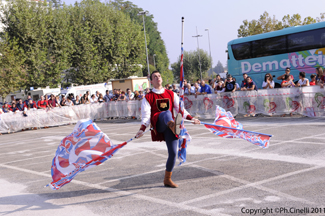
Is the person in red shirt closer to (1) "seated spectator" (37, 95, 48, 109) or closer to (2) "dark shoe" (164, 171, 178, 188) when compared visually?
(2) "dark shoe" (164, 171, 178, 188)

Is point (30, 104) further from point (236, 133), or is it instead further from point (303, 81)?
point (236, 133)

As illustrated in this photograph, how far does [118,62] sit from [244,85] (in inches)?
1281

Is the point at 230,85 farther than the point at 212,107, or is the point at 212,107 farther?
the point at 212,107

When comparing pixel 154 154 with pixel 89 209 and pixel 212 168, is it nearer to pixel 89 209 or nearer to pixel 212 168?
pixel 212 168

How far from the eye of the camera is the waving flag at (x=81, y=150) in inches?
236

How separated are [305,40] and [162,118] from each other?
15.3 m

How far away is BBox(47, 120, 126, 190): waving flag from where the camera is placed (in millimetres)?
5999

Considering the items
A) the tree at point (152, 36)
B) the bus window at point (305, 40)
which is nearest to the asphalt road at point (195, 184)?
the bus window at point (305, 40)

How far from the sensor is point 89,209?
203 inches

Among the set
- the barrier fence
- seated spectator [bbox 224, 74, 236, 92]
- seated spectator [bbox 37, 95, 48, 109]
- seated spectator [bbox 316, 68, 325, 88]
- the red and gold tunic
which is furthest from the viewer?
seated spectator [bbox 37, 95, 48, 109]

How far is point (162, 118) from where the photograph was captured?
5.98m

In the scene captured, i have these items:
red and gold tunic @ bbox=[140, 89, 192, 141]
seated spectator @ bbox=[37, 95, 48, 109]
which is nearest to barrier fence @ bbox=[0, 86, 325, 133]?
seated spectator @ bbox=[37, 95, 48, 109]

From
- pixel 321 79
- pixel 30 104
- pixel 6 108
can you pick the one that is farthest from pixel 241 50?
pixel 6 108

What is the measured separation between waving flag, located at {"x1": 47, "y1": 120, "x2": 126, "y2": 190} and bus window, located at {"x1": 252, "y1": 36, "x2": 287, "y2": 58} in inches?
626
